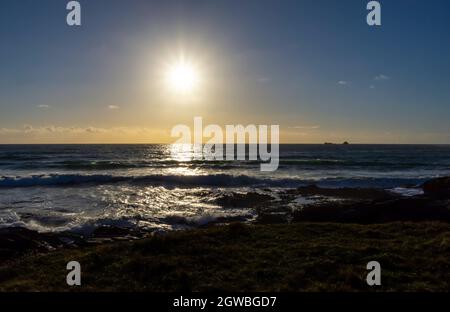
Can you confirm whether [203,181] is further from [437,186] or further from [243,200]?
[437,186]

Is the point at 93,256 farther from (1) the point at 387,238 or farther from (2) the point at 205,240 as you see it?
(1) the point at 387,238

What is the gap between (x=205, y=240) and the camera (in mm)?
9906

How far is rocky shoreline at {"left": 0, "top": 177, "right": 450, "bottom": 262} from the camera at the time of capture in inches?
498

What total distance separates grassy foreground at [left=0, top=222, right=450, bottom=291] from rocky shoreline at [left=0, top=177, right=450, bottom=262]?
124 inches

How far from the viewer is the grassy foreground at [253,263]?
7.07 m

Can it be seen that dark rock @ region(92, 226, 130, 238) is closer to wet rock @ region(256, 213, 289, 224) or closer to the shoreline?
the shoreline

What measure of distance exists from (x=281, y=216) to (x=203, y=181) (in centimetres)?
1985

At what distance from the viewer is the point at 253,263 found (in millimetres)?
8250

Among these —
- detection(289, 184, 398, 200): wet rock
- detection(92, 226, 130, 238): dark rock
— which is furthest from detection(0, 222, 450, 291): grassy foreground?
detection(289, 184, 398, 200): wet rock

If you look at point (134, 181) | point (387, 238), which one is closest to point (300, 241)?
point (387, 238)

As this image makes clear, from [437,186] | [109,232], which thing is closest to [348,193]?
[437,186]

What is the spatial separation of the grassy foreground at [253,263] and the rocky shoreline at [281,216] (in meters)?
3.15

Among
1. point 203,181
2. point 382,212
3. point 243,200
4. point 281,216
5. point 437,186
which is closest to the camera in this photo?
point 382,212
